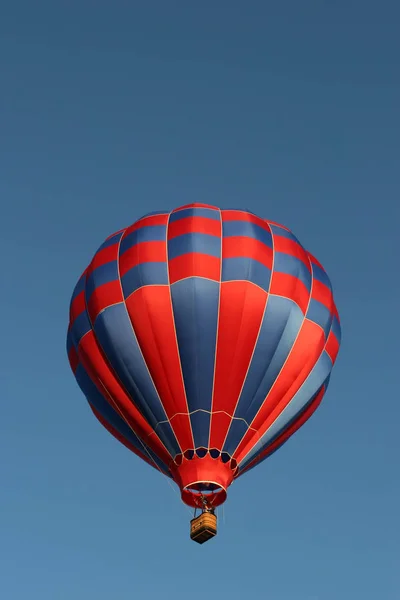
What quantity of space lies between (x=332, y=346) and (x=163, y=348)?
3973 millimetres

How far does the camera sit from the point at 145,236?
90.0ft

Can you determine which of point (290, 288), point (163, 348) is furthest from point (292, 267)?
point (163, 348)

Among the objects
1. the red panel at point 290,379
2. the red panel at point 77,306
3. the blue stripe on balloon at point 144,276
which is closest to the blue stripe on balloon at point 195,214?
the blue stripe on balloon at point 144,276

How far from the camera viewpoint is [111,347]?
26.6 meters

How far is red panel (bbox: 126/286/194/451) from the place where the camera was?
26.0 meters

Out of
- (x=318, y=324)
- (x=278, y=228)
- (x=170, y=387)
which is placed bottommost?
(x=170, y=387)

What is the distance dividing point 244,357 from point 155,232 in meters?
3.27

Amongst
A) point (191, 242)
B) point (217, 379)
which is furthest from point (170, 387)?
point (191, 242)

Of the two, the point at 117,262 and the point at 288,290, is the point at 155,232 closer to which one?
the point at 117,262

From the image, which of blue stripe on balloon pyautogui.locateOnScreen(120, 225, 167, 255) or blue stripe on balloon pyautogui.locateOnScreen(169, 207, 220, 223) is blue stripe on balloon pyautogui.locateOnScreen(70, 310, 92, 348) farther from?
blue stripe on balloon pyautogui.locateOnScreen(169, 207, 220, 223)

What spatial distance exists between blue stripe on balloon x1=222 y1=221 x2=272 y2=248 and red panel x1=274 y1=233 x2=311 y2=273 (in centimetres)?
19

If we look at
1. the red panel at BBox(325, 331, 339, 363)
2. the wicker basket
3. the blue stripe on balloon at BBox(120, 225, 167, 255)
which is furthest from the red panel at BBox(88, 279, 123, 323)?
the wicker basket

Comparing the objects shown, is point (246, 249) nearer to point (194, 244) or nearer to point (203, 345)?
point (194, 244)

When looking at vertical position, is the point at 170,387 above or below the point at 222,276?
below
